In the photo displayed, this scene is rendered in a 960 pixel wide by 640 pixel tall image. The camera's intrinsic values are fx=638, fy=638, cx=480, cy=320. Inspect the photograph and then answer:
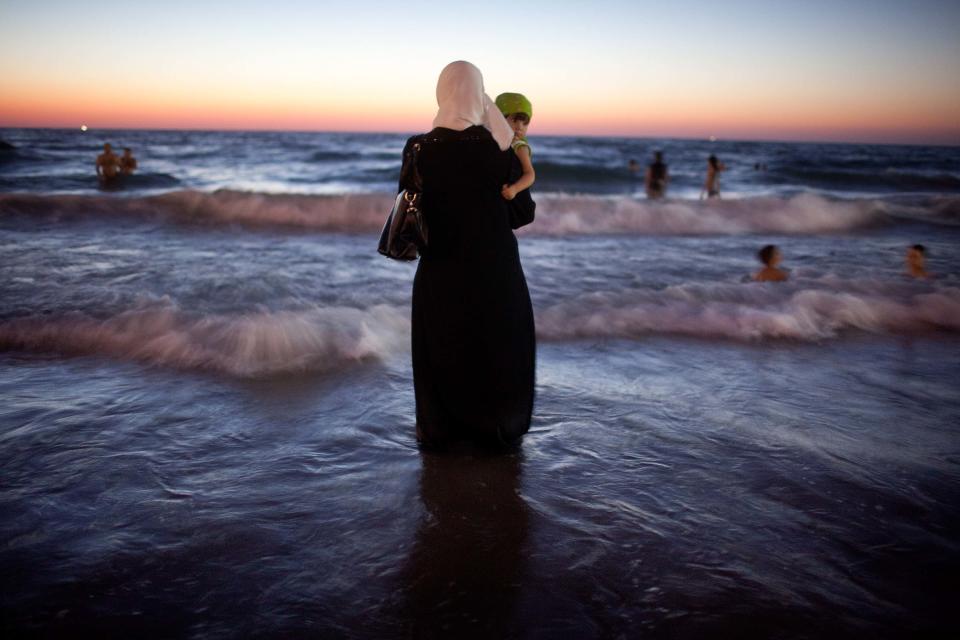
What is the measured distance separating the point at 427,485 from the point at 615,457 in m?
1.10

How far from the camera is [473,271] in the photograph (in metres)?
3.15

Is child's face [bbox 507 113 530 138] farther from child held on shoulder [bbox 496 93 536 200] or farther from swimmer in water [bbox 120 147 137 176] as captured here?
swimmer in water [bbox 120 147 137 176]

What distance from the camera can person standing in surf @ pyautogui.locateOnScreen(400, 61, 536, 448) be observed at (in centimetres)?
295

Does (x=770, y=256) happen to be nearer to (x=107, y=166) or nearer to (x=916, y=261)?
(x=916, y=261)

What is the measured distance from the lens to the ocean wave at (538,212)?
1400 centimetres

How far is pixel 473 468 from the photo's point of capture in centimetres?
343

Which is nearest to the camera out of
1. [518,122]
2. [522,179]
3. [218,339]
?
[522,179]

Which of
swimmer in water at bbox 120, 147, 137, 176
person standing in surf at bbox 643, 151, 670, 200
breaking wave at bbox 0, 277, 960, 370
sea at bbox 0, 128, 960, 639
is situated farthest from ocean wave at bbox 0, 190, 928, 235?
swimmer in water at bbox 120, 147, 137, 176

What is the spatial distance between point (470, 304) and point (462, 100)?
97cm

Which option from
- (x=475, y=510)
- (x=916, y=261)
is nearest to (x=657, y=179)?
(x=916, y=261)

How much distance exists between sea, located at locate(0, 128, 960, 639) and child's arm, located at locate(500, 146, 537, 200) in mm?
1459

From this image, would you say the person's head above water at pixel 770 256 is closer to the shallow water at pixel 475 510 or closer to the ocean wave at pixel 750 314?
the ocean wave at pixel 750 314

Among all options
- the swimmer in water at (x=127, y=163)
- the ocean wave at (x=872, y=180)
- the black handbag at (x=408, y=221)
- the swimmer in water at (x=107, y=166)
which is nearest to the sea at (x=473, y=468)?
the black handbag at (x=408, y=221)

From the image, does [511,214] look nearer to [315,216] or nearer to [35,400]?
[35,400]
